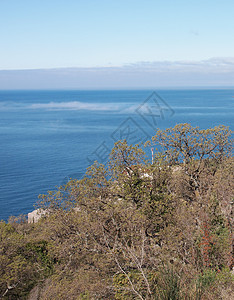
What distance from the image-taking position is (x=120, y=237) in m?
14.6

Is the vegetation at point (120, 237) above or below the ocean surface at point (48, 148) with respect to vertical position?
above

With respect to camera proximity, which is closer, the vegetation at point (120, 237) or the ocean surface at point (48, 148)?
the vegetation at point (120, 237)

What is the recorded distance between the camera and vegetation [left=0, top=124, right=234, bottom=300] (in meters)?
12.7

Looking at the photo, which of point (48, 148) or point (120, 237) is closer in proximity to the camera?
point (120, 237)

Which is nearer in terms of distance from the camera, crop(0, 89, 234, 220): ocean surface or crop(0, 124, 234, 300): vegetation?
crop(0, 124, 234, 300): vegetation

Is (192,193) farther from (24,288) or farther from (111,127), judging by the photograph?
(111,127)

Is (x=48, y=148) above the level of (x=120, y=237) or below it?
below

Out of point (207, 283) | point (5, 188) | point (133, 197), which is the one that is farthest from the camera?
point (5, 188)

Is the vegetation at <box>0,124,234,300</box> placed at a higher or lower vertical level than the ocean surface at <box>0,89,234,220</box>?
higher

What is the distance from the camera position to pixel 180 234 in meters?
15.0

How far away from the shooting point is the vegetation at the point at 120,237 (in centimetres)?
1267

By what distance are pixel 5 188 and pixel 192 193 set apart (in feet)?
128

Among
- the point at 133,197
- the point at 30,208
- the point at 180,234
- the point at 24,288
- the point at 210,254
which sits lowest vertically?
the point at 30,208

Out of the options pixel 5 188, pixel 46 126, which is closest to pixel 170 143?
pixel 5 188
